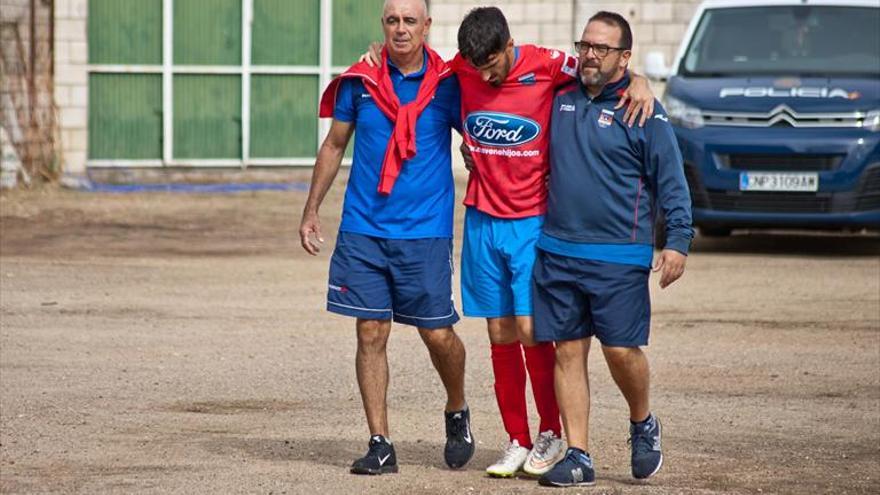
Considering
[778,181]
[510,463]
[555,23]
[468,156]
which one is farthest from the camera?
[555,23]

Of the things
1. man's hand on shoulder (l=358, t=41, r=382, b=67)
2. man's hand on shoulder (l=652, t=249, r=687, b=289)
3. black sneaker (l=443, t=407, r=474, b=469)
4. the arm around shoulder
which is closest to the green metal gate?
man's hand on shoulder (l=358, t=41, r=382, b=67)

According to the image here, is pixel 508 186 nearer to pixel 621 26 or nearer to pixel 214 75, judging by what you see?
pixel 621 26

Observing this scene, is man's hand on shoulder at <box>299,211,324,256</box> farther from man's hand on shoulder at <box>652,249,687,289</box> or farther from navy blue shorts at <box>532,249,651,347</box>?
man's hand on shoulder at <box>652,249,687,289</box>

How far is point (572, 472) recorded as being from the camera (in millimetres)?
7148

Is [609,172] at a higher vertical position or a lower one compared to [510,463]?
higher

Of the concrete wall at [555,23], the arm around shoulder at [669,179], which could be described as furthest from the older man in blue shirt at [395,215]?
the concrete wall at [555,23]

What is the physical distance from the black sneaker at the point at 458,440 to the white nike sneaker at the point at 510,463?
0.16 m

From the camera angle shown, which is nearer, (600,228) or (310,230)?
(600,228)

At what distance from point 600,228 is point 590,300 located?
0.28m

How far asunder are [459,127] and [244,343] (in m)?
3.81

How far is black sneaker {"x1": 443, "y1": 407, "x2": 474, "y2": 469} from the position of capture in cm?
764

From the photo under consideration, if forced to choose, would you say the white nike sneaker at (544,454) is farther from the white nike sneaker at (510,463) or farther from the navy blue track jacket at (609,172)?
the navy blue track jacket at (609,172)

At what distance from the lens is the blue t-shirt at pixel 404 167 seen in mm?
7430

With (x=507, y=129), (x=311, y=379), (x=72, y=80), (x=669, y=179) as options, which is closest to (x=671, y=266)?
(x=669, y=179)
